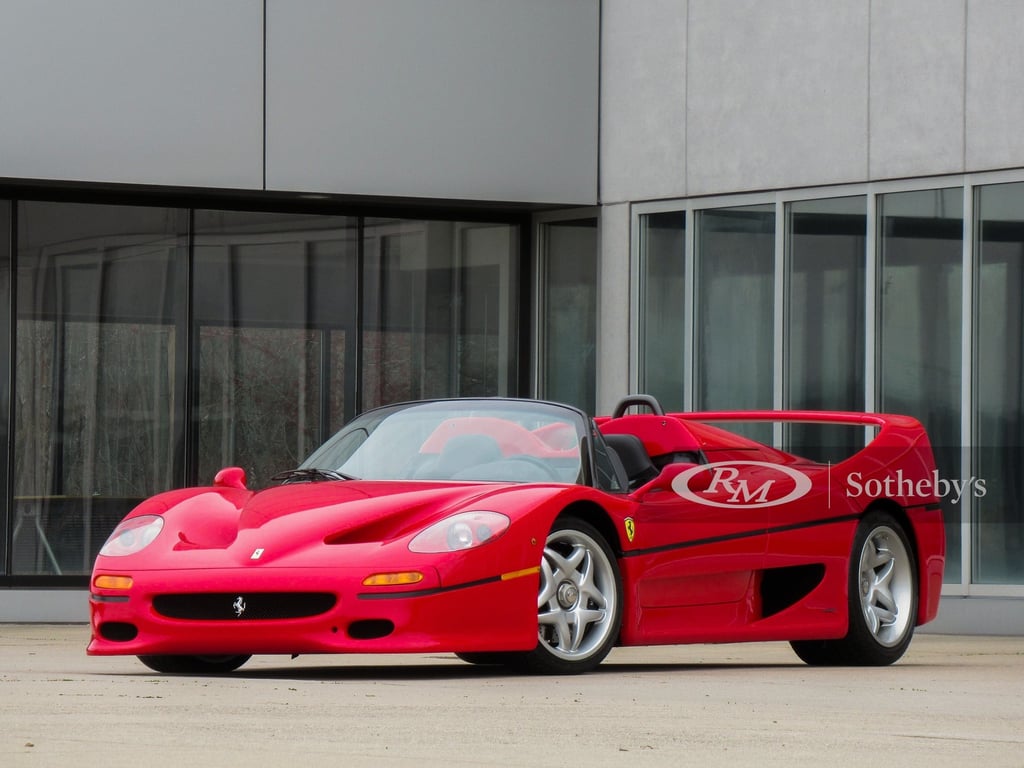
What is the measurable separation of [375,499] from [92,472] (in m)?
8.55

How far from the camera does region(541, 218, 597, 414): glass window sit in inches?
651

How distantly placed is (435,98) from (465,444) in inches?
315

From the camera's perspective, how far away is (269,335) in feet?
51.7

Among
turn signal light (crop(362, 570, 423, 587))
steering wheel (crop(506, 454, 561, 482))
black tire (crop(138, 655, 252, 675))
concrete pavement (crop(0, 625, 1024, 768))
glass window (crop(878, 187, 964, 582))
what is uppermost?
glass window (crop(878, 187, 964, 582))

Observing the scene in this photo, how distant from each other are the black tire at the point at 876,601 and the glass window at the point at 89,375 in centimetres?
769

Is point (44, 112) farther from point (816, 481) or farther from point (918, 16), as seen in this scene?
point (816, 481)

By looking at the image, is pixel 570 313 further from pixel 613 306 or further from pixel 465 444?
pixel 465 444

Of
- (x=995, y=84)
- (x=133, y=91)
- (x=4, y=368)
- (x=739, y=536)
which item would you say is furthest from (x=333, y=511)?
(x=4, y=368)

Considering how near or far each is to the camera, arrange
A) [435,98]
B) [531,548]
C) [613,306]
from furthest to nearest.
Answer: [613,306] < [435,98] < [531,548]

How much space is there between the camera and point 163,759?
4.22m

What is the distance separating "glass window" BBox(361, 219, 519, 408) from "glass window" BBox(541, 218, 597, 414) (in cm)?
33

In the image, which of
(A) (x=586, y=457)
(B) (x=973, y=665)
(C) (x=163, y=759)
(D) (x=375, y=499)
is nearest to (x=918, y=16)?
(B) (x=973, y=665)

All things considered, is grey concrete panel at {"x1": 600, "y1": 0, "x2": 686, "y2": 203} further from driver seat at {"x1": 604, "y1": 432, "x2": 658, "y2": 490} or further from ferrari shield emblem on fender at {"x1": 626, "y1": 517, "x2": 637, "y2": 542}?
ferrari shield emblem on fender at {"x1": 626, "y1": 517, "x2": 637, "y2": 542}

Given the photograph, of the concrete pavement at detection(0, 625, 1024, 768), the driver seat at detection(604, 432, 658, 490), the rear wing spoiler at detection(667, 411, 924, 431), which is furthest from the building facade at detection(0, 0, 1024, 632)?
the concrete pavement at detection(0, 625, 1024, 768)
